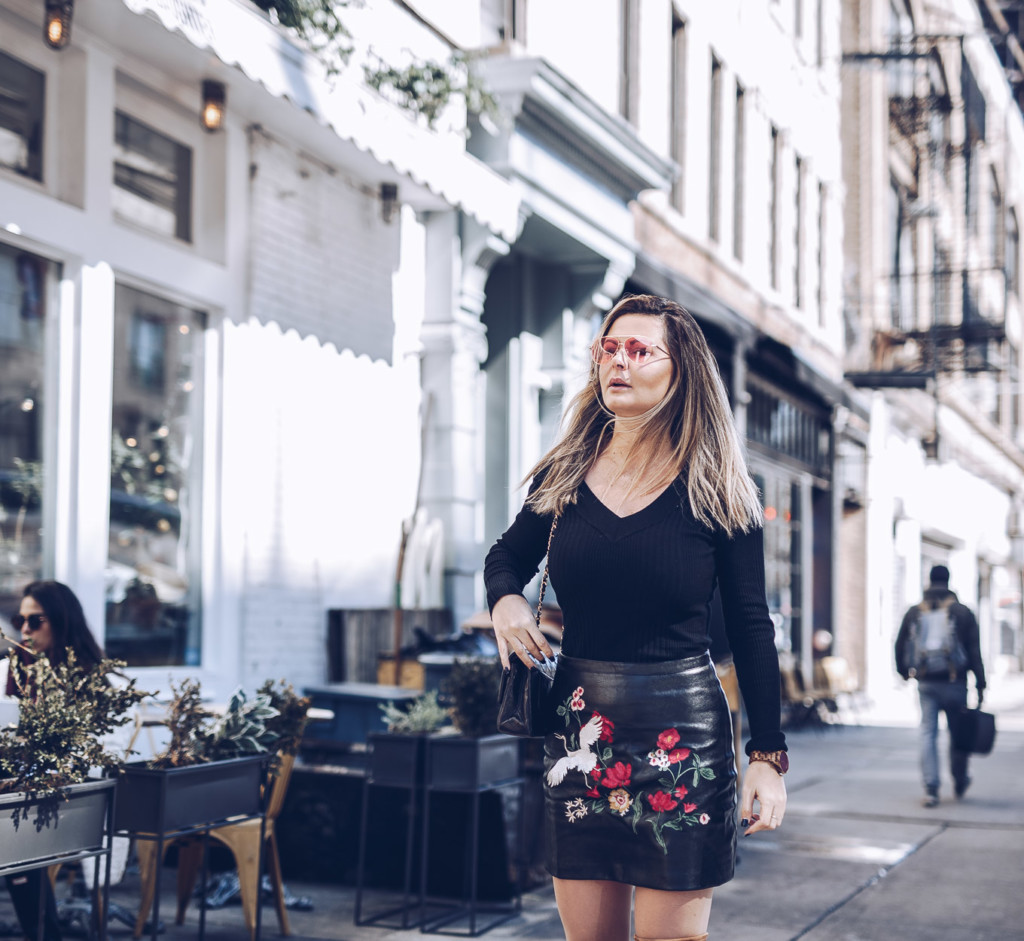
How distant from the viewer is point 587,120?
416 inches

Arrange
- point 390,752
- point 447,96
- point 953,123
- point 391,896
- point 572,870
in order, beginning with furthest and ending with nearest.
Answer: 1. point 953,123
2. point 447,96
3. point 391,896
4. point 390,752
5. point 572,870

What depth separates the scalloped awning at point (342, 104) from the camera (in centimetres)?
615

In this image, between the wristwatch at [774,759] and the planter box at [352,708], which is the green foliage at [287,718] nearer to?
the planter box at [352,708]

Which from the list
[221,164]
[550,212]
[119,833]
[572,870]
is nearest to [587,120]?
[550,212]

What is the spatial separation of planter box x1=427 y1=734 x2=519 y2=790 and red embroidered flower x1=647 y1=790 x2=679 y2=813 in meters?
3.25

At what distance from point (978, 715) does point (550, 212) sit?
15.0 ft

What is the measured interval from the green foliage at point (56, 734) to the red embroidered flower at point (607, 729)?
1919 millimetres

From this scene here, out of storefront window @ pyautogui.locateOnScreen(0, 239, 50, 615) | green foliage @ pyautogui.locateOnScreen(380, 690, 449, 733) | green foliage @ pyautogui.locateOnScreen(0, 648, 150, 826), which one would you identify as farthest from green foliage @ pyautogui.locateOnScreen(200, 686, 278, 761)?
storefront window @ pyautogui.locateOnScreen(0, 239, 50, 615)

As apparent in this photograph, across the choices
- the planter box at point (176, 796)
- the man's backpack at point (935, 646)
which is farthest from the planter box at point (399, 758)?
the man's backpack at point (935, 646)

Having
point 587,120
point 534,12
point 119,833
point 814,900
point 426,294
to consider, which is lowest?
point 814,900

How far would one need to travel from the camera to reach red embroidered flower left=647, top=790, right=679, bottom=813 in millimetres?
2789

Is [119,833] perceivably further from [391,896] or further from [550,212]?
[550,212]

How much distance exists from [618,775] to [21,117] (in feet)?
17.1

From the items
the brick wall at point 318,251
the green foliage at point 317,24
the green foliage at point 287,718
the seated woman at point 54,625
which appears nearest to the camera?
the seated woman at point 54,625
